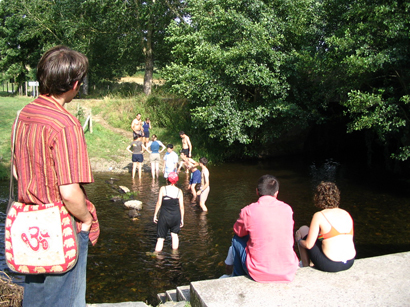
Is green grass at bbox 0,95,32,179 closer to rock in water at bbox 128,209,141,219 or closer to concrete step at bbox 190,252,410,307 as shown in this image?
rock in water at bbox 128,209,141,219

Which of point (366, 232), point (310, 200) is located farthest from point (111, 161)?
point (366, 232)

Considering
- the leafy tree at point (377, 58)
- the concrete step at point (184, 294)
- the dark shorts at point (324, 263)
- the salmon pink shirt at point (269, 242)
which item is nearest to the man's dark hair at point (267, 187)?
the salmon pink shirt at point (269, 242)

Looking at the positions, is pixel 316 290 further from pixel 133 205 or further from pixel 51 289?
pixel 133 205

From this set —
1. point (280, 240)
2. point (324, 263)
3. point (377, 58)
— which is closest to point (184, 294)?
point (280, 240)

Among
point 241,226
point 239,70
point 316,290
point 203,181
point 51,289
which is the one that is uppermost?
point 239,70

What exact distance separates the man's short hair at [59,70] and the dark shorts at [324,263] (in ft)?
11.7

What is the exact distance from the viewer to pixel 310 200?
12.9 meters

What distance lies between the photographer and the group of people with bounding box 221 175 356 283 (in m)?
4.34

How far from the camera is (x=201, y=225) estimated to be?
33.0ft

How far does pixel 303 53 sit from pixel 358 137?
12.9m

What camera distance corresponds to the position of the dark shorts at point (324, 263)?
4621 millimetres

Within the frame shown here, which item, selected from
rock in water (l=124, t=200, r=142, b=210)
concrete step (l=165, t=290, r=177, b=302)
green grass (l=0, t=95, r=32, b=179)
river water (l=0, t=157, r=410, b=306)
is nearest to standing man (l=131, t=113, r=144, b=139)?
river water (l=0, t=157, r=410, b=306)

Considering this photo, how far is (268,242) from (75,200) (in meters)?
2.66

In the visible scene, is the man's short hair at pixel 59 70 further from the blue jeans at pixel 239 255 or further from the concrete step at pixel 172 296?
the concrete step at pixel 172 296
